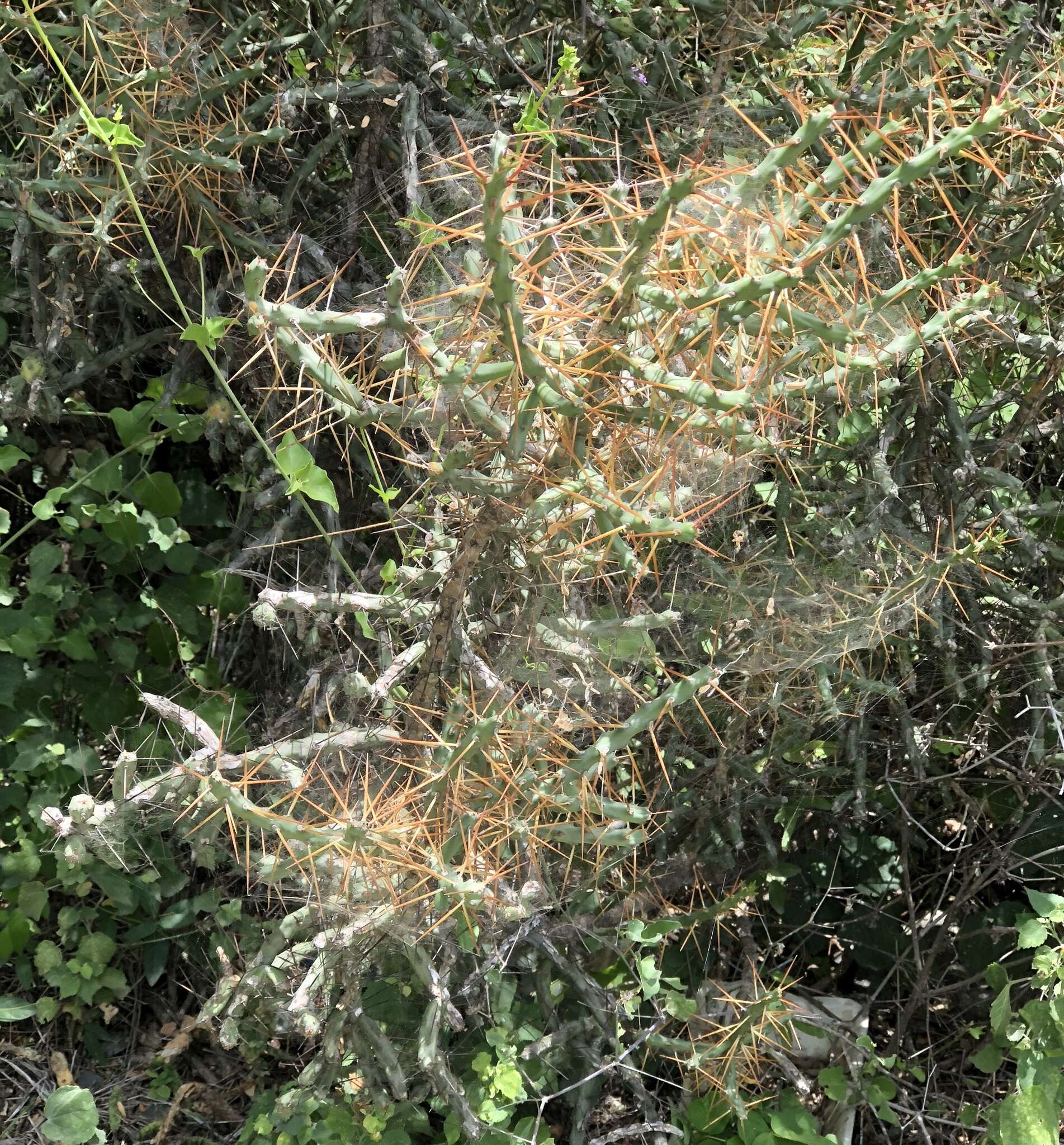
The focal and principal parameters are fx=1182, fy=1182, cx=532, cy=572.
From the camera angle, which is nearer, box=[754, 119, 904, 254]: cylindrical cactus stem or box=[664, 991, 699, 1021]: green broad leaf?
box=[754, 119, 904, 254]: cylindrical cactus stem

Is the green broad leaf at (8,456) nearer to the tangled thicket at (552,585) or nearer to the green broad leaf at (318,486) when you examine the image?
the tangled thicket at (552,585)

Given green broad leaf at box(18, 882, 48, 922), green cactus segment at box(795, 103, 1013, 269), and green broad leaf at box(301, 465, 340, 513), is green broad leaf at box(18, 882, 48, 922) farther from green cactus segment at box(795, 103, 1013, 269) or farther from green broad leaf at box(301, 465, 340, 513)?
green cactus segment at box(795, 103, 1013, 269)

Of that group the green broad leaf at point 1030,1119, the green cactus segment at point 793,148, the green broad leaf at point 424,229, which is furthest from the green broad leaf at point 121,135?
the green broad leaf at point 1030,1119

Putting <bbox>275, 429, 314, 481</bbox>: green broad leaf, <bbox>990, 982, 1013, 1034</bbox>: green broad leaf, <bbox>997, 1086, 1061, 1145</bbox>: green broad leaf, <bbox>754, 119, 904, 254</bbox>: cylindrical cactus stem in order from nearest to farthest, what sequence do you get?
<bbox>754, 119, 904, 254</bbox>: cylindrical cactus stem, <bbox>275, 429, 314, 481</bbox>: green broad leaf, <bbox>997, 1086, 1061, 1145</bbox>: green broad leaf, <bbox>990, 982, 1013, 1034</bbox>: green broad leaf

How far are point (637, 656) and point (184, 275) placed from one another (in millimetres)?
1169

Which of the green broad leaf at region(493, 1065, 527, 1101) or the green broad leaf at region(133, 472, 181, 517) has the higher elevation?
the green broad leaf at region(133, 472, 181, 517)

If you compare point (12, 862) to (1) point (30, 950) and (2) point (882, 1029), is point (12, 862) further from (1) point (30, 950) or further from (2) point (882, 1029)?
(2) point (882, 1029)

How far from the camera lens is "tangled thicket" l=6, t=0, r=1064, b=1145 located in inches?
63.3

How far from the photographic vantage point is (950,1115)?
7.52 ft

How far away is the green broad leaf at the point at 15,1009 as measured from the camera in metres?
2.21

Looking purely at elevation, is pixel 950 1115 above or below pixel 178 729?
below

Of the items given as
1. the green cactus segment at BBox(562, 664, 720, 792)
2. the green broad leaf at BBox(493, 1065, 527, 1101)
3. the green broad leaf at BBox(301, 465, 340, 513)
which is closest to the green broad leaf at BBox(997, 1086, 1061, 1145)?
the green broad leaf at BBox(493, 1065, 527, 1101)

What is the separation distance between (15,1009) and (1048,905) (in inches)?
73.9

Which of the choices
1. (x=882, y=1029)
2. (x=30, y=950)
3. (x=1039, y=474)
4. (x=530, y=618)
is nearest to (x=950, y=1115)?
(x=882, y=1029)
